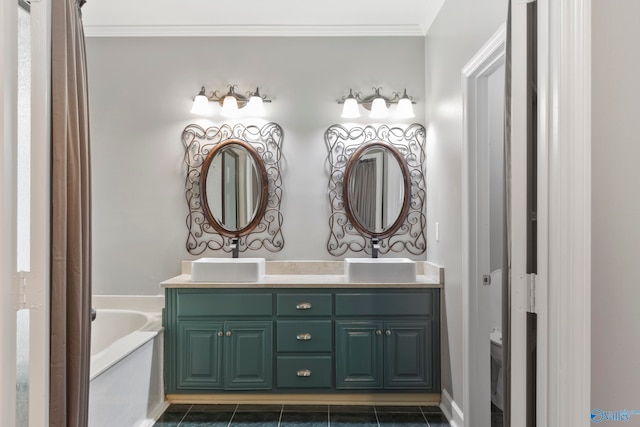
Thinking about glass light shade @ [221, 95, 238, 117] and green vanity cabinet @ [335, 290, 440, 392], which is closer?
green vanity cabinet @ [335, 290, 440, 392]

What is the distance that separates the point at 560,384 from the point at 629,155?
583mm

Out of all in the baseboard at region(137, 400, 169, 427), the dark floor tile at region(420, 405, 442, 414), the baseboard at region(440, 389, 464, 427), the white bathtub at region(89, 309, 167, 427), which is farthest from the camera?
the dark floor tile at region(420, 405, 442, 414)

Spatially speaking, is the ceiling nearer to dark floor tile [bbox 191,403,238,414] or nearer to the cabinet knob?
the cabinet knob

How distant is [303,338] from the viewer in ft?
9.46

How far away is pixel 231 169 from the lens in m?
3.35

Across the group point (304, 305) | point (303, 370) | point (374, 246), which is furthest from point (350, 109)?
point (303, 370)

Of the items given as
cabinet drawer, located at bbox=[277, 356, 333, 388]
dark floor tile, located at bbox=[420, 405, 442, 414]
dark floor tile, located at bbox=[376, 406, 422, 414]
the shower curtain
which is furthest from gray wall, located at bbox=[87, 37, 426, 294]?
the shower curtain

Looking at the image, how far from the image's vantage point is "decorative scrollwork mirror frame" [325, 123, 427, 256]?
3348 mm

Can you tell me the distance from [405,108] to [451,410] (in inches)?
81.8

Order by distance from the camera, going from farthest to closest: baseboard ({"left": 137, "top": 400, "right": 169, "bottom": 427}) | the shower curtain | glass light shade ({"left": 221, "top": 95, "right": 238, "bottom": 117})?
1. glass light shade ({"left": 221, "top": 95, "right": 238, "bottom": 117})
2. baseboard ({"left": 137, "top": 400, "right": 169, "bottom": 427})
3. the shower curtain

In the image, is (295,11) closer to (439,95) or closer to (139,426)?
(439,95)

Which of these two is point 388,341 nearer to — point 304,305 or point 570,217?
point 304,305

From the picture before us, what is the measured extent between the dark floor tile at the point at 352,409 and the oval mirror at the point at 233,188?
1.39 m

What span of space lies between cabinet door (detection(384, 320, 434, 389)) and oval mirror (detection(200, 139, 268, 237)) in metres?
1.29
